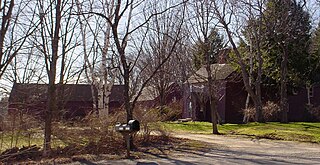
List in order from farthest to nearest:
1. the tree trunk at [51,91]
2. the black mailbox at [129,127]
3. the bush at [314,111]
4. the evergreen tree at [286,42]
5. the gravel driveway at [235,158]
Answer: the bush at [314,111] → the evergreen tree at [286,42] → the tree trunk at [51,91] → the black mailbox at [129,127] → the gravel driveway at [235,158]

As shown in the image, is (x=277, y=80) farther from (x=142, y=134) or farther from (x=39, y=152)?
(x=39, y=152)

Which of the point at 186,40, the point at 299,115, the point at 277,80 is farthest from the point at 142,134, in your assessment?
the point at 299,115

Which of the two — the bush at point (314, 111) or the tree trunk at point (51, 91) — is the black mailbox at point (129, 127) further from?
the bush at point (314, 111)

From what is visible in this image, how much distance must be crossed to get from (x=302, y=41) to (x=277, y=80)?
373 cm

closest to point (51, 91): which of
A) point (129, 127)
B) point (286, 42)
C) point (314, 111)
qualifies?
point (129, 127)

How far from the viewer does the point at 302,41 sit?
36219 mm

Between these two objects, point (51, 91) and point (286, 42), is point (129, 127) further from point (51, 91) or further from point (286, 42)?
point (286, 42)

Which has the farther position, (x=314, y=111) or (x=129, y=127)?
(x=314, y=111)

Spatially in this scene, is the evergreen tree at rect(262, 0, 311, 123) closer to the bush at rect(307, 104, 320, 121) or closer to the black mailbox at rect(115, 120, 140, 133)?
the bush at rect(307, 104, 320, 121)

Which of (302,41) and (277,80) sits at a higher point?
(302,41)

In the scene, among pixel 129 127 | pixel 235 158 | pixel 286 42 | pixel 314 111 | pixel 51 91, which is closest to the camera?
pixel 129 127

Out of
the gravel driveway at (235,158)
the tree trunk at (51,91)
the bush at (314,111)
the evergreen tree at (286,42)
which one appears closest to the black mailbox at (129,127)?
the gravel driveway at (235,158)

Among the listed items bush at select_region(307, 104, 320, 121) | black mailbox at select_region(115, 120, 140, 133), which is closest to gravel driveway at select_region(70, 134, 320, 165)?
black mailbox at select_region(115, 120, 140, 133)

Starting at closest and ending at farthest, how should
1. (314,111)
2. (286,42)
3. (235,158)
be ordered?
(235,158), (286,42), (314,111)
